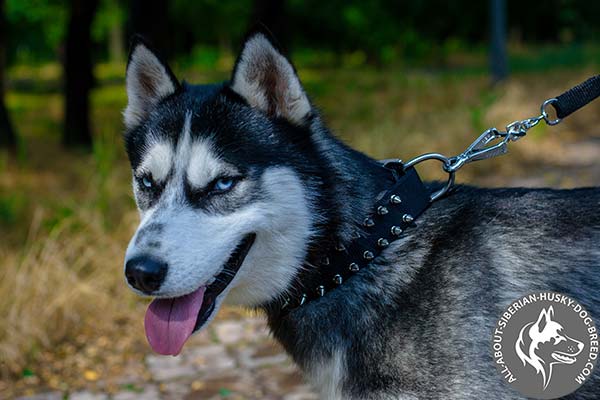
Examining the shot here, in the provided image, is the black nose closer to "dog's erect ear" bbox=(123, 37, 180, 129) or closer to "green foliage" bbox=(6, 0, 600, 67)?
"dog's erect ear" bbox=(123, 37, 180, 129)

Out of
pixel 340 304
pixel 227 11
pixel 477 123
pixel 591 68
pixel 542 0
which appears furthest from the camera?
pixel 227 11

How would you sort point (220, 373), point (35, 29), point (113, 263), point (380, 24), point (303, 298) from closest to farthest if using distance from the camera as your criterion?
point (303, 298)
point (220, 373)
point (113, 263)
point (35, 29)
point (380, 24)

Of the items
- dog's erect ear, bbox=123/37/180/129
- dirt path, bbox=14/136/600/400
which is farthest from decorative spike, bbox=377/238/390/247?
dirt path, bbox=14/136/600/400

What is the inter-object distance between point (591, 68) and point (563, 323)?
1416cm

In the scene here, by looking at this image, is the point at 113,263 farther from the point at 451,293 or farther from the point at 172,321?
the point at 451,293

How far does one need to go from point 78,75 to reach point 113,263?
698 centimetres

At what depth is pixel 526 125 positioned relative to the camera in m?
3.09

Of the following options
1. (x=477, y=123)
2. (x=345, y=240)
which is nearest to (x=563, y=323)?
(x=345, y=240)

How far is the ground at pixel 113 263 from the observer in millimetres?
4406

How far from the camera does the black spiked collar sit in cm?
263

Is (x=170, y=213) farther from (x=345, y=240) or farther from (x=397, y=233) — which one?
(x=397, y=233)

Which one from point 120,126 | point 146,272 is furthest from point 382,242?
point 120,126

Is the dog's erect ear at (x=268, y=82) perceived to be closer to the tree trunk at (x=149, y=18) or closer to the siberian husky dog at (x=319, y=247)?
the siberian husky dog at (x=319, y=247)

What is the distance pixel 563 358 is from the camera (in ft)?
8.05
